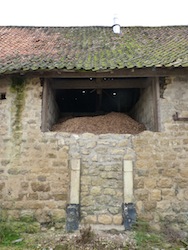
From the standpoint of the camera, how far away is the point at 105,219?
17.7 ft

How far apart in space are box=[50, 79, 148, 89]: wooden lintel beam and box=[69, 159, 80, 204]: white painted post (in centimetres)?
196

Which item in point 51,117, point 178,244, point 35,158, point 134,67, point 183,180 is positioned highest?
point 134,67

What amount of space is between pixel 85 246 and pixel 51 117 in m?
3.23

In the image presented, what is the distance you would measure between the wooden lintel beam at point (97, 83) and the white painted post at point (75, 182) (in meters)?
1.96

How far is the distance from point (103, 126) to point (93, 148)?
2.58ft

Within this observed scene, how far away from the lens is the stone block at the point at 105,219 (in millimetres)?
5388

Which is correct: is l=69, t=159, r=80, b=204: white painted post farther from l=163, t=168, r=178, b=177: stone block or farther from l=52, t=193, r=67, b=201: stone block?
l=163, t=168, r=178, b=177: stone block

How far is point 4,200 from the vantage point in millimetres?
5598

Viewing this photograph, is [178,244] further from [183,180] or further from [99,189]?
[99,189]

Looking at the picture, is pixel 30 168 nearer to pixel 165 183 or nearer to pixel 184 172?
pixel 165 183

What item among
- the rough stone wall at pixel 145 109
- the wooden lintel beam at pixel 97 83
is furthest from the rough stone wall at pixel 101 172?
the wooden lintel beam at pixel 97 83

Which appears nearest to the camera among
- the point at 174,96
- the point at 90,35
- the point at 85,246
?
the point at 85,246

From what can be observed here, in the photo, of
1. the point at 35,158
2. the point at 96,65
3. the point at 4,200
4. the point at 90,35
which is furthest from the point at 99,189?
the point at 90,35

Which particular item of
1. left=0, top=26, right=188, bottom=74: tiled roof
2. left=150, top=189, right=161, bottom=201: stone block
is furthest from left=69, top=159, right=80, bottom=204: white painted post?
left=0, top=26, right=188, bottom=74: tiled roof
